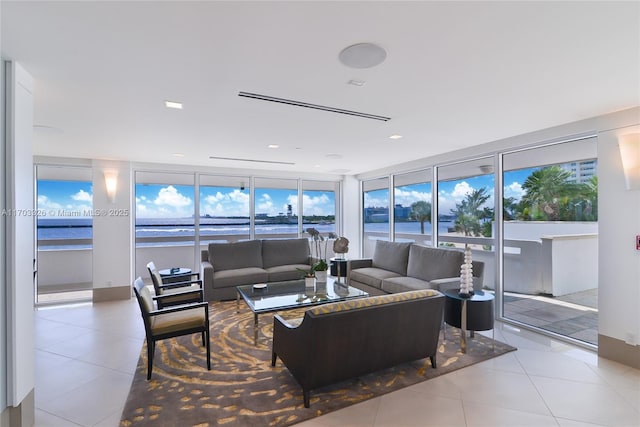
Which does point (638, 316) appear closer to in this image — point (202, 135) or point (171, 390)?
point (171, 390)

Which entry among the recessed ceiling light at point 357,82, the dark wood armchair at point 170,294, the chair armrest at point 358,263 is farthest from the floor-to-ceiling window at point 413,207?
the dark wood armchair at point 170,294

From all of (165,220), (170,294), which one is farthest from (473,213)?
(165,220)

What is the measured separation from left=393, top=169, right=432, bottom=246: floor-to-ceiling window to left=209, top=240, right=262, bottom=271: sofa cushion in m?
3.03

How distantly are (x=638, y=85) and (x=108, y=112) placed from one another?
461 centimetres

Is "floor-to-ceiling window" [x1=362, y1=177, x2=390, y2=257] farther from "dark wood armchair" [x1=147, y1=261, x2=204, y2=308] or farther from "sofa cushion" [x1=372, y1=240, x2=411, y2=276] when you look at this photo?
"dark wood armchair" [x1=147, y1=261, x2=204, y2=308]

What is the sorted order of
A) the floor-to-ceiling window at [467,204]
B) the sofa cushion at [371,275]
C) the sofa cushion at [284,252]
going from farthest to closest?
the sofa cushion at [284,252]
the sofa cushion at [371,275]
the floor-to-ceiling window at [467,204]

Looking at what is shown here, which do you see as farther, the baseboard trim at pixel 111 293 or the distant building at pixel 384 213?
the distant building at pixel 384 213

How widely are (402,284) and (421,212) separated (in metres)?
2.11

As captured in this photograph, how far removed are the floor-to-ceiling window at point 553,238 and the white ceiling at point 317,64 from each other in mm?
629

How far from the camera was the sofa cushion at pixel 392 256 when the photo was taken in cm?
514

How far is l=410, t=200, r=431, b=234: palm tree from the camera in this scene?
5.72 m

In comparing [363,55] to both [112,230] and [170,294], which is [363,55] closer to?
[170,294]

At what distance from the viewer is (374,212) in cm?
731

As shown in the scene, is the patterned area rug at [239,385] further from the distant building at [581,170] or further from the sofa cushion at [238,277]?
the distant building at [581,170]
